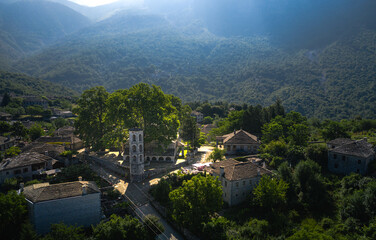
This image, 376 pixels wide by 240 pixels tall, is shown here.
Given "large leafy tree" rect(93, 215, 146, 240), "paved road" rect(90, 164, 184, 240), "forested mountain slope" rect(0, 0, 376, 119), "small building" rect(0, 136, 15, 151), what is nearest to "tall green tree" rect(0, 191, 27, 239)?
"large leafy tree" rect(93, 215, 146, 240)

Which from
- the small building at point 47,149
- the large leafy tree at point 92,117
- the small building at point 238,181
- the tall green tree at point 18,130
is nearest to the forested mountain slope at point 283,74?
the large leafy tree at point 92,117

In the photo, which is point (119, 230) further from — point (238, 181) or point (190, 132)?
point (190, 132)

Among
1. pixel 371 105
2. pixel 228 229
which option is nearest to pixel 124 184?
pixel 228 229

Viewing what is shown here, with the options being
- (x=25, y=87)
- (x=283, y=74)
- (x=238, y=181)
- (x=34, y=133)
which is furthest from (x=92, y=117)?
(x=283, y=74)

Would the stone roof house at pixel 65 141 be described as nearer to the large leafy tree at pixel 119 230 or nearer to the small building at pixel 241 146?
the small building at pixel 241 146

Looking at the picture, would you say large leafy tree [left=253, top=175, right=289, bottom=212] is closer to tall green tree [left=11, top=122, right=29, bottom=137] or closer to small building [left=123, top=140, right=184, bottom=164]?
small building [left=123, top=140, right=184, bottom=164]

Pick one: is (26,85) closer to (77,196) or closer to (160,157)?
(160,157)
